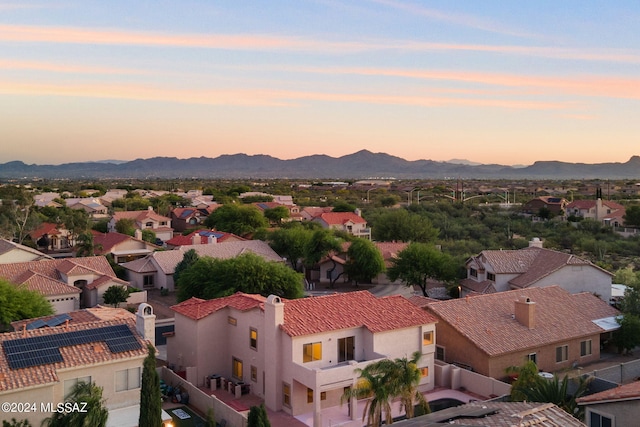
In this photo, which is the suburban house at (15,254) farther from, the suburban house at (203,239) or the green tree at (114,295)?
the suburban house at (203,239)

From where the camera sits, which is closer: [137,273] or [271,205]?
[137,273]

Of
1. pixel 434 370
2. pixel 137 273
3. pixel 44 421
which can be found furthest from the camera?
pixel 137 273

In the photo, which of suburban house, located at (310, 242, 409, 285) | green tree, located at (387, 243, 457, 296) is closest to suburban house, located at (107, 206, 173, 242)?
suburban house, located at (310, 242, 409, 285)

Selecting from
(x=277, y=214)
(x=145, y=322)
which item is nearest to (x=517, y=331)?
(x=145, y=322)

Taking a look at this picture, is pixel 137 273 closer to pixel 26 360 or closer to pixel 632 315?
pixel 26 360

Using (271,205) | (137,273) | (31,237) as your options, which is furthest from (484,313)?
(271,205)

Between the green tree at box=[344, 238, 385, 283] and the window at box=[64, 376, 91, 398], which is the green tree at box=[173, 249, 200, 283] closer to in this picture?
the green tree at box=[344, 238, 385, 283]

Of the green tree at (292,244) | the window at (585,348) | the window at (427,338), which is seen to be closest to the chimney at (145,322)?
the window at (427,338)
